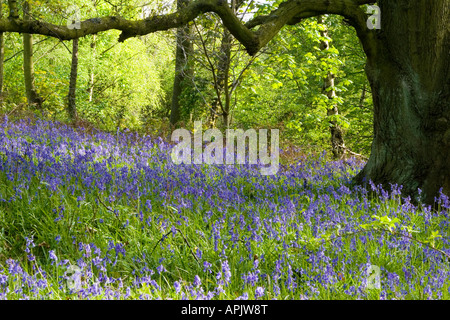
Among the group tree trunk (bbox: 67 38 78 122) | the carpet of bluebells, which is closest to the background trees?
the carpet of bluebells

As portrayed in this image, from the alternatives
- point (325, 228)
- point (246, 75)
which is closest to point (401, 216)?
point (325, 228)

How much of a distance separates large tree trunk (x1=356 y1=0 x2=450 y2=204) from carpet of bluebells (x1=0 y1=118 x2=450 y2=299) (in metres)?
0.39

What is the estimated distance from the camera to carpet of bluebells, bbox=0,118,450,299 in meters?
2.66

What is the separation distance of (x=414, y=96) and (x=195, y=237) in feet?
10.5

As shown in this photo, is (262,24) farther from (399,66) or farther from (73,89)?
(73,89)

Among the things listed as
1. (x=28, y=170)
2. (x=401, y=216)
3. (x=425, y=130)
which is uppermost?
(x=425, y=130)

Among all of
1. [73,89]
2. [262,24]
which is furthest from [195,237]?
[73,89]

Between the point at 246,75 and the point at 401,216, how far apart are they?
18.7 feet

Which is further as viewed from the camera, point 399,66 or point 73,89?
point 73,89

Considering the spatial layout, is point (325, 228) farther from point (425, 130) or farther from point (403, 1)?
point (403, 1)

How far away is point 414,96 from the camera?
16.4 feet

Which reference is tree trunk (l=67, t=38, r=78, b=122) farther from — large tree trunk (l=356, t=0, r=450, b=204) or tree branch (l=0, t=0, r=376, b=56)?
large tree trunk (l=356, t=0, r=450, b=204)

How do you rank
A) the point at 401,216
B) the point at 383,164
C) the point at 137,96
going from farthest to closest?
the point at 137,96, the point at 383,164, the point at 401,216

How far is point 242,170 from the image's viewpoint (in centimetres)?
605
